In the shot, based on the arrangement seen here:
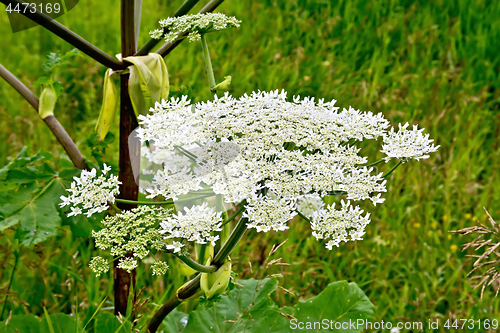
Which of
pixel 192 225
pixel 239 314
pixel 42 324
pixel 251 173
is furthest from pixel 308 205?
pixel 42 324

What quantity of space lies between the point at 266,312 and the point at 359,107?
2.02m

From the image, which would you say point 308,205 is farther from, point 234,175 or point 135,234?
point 135,234

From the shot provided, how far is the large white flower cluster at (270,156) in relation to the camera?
1070 mm

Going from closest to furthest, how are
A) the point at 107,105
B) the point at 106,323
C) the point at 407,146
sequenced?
the point at 407,146, the point at 107,105, the point at 106,323

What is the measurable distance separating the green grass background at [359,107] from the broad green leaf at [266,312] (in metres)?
0.14

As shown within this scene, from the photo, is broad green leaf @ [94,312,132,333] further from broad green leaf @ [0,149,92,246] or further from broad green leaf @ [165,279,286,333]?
broad green leaf @ [0,149,92,246]

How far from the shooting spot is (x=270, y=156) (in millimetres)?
1130

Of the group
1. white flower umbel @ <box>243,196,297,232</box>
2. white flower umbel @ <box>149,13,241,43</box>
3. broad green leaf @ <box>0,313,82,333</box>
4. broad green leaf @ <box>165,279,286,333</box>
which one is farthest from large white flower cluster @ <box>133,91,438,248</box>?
broad green leaf @ <box>0,313,82,333</box>

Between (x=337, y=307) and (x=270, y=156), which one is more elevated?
(x=270, y=156)

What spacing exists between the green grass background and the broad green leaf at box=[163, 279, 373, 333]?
139 mm

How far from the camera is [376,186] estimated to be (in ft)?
3.87

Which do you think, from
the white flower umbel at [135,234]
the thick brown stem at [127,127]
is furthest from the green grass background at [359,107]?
Answer: the white flower umbel at [135,234]

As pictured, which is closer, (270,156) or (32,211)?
(270,156)

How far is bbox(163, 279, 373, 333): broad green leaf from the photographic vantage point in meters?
1.69
